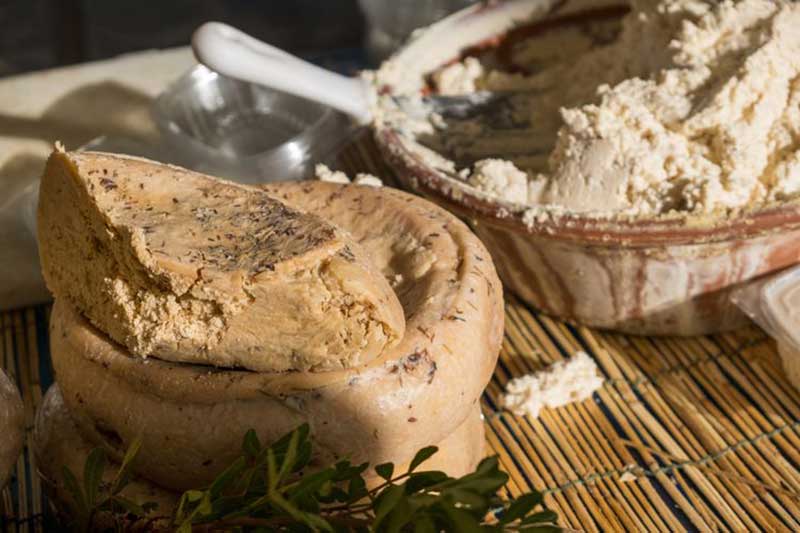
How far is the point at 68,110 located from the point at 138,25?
0.84m

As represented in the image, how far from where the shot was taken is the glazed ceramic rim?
0.97 meters

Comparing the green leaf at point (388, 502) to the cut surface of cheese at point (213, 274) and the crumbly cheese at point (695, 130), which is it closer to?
the cut surface of cheese at point (213, 274)

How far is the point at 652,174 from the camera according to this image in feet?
3.33

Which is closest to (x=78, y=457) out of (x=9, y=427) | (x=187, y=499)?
(x=9, y=427)

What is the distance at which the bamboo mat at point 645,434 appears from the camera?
937 mm

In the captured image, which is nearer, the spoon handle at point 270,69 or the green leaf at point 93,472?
the green leaf at point 93,472

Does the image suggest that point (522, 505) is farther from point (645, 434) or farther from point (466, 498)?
point (645, 434)

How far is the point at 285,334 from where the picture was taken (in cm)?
73

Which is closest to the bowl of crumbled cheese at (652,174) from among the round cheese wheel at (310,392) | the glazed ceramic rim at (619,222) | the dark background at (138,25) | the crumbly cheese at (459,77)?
the glazed ceramic rim at (619,222)

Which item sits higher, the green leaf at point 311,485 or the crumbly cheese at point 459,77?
the green leaf at point 311,485

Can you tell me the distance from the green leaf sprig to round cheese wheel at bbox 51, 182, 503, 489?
0.11 feet

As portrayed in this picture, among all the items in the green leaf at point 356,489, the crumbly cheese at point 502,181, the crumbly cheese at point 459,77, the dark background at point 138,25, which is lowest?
the dark background at point 138,25

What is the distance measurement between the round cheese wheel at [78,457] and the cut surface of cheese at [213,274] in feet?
0.36

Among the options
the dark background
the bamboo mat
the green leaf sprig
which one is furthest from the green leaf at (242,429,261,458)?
the dark background
